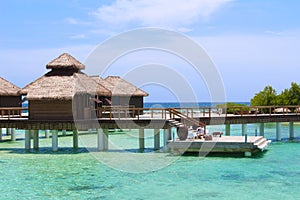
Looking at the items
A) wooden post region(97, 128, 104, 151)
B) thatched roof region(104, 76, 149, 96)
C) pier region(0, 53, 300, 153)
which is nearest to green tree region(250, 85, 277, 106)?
thatched roof region(104, 76, 149, 96)

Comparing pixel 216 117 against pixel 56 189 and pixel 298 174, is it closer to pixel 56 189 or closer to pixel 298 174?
pixel 298 174

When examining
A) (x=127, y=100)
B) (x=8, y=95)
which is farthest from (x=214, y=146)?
(x=8, y=95)

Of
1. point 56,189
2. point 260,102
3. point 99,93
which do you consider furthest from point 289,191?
point 260,102

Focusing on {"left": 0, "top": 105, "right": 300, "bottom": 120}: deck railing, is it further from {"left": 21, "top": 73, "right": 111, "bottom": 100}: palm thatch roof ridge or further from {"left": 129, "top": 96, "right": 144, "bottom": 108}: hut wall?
{"left": 129, "top": 96, "right": 144, "bottom": 108}: hut wall

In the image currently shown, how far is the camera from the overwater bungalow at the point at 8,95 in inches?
1553

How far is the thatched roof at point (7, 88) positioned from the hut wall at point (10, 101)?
0.58m

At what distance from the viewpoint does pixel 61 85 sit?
100 feet

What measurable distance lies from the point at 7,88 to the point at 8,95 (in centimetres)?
85

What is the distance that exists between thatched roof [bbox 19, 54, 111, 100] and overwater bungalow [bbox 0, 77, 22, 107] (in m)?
7.42

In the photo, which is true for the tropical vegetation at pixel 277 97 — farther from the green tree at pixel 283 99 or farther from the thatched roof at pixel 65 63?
the thatched roof at pixel 65 63

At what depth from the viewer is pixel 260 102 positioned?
2510 inches

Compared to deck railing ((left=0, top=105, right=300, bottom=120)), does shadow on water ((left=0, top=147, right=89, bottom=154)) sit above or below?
below

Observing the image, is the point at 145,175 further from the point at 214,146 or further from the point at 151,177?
the point at 214,146

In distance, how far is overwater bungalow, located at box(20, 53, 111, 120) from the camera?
2995 cm
